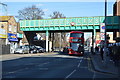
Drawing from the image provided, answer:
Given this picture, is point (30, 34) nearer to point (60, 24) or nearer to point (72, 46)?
point (60, 24)

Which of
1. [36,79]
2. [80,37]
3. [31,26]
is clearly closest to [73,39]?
[80,37]

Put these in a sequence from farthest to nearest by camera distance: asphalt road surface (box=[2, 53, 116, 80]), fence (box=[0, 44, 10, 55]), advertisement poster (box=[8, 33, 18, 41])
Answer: advertisement poster (box=[8, 33, 18, 41]) < fence (box=[0, 44, 10, 55]) < asphalt road surface (box=[2, 53, 116, 80])

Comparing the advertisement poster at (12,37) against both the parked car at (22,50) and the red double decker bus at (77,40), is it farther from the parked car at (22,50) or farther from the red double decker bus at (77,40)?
the red double decker bus at (77,40)

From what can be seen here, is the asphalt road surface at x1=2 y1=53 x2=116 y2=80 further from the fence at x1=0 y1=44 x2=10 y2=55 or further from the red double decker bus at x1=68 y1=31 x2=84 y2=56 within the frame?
the fence at x1=0 y1=44 x2=10 y2=55

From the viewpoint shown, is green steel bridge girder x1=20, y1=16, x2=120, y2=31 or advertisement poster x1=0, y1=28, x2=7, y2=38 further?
green steel bridge girder x1=20, y1=16, x2=120, y2=31

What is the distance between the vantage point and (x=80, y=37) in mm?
39531

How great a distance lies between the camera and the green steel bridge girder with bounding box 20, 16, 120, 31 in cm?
5206

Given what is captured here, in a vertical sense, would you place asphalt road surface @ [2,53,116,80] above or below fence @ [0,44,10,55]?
below

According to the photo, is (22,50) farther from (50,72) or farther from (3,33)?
(50,72)

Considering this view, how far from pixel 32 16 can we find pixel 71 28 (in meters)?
23.8

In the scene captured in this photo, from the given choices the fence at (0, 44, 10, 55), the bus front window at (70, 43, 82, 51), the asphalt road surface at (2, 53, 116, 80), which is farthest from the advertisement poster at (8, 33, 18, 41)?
the asphalt road surface at (2, 53, 116, 80)

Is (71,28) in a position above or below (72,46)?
above

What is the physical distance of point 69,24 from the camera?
56.4 metres

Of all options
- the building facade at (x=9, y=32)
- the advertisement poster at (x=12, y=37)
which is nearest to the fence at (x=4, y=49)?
the building facade at (x=9, y=32)
